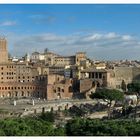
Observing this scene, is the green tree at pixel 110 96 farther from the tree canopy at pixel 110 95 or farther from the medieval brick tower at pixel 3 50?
the medieval brick tower at pixel 3 50

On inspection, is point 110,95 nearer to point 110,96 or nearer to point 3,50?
point 110,96

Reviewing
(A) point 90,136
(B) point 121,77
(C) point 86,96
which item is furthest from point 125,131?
(B) point 121,77

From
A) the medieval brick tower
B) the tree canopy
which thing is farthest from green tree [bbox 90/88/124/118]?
the medieval brick tower

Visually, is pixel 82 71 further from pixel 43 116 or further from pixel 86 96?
pixel 43 116

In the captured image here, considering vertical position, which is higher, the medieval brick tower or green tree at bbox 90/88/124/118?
the medieval brick tower

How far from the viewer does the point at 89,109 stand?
2669 cm

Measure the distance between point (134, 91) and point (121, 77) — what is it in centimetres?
569

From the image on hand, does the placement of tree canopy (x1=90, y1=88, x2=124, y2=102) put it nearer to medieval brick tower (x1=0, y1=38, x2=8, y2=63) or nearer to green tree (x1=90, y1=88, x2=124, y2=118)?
green tree (x1=90, y1=88, x2=124, y2=118)

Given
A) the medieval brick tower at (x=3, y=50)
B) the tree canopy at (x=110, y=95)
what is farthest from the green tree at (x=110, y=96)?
the medieval brick tower at (x=3, y=50)

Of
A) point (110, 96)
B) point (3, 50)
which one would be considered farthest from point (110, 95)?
point (3, 50)

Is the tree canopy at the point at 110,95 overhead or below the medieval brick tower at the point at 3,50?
below

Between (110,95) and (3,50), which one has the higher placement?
(3,50)

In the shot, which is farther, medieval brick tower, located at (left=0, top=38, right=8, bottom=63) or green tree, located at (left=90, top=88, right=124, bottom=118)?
medieval brick tower, located at (left=0, top=38, right=8, bottom=63)

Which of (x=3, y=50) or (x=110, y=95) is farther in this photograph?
(x=3, y=50)
